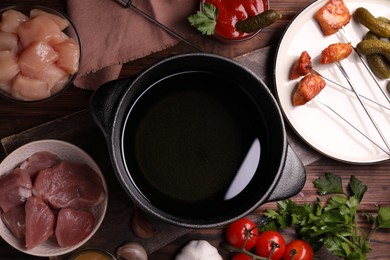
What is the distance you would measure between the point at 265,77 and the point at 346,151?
393 mm

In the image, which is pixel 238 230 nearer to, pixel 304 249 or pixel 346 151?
pixel 304 249

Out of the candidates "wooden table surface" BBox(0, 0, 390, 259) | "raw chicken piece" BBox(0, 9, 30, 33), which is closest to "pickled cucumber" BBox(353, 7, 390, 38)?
"wooden table surface" BBox(0, 0, 390, 259)

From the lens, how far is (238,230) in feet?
6.40

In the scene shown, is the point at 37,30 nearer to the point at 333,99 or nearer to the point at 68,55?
the point at 68,55

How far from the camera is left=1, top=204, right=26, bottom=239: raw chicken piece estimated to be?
1.82 m

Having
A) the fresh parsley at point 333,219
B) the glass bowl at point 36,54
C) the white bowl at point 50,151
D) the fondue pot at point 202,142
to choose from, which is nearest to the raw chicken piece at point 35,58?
the glass bowl at point 36,54

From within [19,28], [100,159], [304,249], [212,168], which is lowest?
[304,249]

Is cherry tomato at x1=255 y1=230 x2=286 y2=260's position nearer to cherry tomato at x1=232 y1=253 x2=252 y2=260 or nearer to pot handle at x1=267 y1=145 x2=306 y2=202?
cherry tomato at x1=232 y1=253 x2=252 y2=260

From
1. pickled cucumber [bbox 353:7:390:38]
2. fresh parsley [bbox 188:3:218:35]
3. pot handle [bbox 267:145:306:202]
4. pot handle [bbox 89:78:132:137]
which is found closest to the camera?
pot handle [bbox 89:78:132:137]

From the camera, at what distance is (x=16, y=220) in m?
1.82

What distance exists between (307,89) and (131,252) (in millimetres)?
813

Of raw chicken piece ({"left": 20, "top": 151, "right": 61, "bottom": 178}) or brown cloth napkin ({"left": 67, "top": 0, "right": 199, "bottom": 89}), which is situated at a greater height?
brown cloth napkin ({"left": 67, "top": 0, "right": 199, "bottom": 89})

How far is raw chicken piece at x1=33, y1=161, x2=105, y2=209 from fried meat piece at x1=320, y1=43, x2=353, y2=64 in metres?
0.89

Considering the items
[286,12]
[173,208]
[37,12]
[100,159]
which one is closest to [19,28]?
[37,12]
